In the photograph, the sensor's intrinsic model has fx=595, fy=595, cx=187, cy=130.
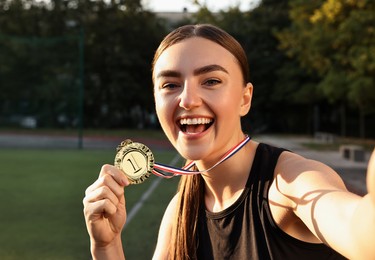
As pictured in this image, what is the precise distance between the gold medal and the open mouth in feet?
0.48

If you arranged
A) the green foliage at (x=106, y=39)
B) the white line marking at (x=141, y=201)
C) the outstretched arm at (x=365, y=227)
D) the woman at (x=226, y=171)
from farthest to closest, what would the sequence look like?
the green foliage at (x=106, y=39) < the white line marking at (x=141, y=201) < the woman at (x=226, y=171) < the outstretched arm at (x=365, y=227)

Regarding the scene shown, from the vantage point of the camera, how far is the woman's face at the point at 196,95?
193 cm

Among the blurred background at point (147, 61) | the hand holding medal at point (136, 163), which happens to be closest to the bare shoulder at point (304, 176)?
the hand holding medal at point (136, 163)

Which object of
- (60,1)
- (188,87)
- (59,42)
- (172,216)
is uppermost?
(60,1)

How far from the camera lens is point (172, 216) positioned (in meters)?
2.46

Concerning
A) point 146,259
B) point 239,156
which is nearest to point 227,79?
point 239,156

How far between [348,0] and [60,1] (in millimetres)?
30786

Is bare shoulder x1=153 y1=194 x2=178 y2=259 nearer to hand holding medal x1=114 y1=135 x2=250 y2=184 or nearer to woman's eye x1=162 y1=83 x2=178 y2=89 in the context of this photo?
hand holding medal x1=114 y1=135 x2=250 y2=184

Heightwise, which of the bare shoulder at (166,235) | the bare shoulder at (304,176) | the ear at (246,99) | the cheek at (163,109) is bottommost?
the bare shoulder at (166,235)

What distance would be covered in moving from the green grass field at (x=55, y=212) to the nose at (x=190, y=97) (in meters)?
4.32

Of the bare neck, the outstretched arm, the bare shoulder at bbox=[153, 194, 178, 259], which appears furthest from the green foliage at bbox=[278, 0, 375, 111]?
the outstretched arm

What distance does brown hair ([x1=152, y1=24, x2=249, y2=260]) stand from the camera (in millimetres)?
2014

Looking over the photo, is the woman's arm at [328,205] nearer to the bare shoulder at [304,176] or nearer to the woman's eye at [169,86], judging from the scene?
the bare shoulder at [304,176]

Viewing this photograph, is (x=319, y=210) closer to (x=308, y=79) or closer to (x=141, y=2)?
(x=308, y=79)
